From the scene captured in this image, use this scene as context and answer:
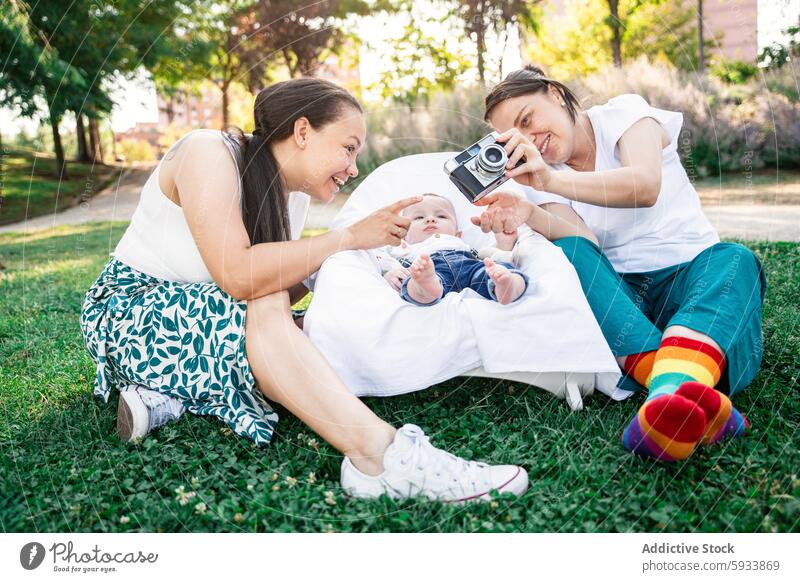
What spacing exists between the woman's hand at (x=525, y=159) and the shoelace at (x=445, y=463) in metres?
0.70

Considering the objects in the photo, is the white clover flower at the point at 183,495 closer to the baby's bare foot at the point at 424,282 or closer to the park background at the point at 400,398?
the park background at the point at 400,398

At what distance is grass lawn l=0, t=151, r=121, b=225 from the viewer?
21.4ft

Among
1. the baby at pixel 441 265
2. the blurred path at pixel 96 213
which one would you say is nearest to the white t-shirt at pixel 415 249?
the baby at pixel 441 265

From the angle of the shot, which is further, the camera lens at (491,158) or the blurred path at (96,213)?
the blurred path at (96,213)

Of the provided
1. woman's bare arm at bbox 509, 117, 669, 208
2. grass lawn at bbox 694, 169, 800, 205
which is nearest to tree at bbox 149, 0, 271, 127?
woman's bare arm at bbox 509, 117, 669, 208

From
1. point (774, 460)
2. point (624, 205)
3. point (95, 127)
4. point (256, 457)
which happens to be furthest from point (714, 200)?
point (95, 127)

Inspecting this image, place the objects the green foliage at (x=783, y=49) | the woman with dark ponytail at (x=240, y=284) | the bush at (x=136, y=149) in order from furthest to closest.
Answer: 1. the green foliage at (x=783, y=49)
2. the bush at (x=136, y=149)
3. the woman with dark ponytail at (x=240, y=284)

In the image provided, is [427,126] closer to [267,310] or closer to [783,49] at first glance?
[267,310]

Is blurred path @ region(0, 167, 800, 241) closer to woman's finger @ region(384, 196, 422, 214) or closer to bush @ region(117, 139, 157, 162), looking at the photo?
bush @ region(117, 139, 157, 162)

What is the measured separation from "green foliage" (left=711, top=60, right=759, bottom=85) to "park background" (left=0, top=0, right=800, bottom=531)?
0.60ft

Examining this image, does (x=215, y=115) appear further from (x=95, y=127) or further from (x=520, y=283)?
(x=95, y=127)

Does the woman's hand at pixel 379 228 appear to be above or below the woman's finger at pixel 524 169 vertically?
below

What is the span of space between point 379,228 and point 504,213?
397mm

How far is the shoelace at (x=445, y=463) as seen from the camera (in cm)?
144
